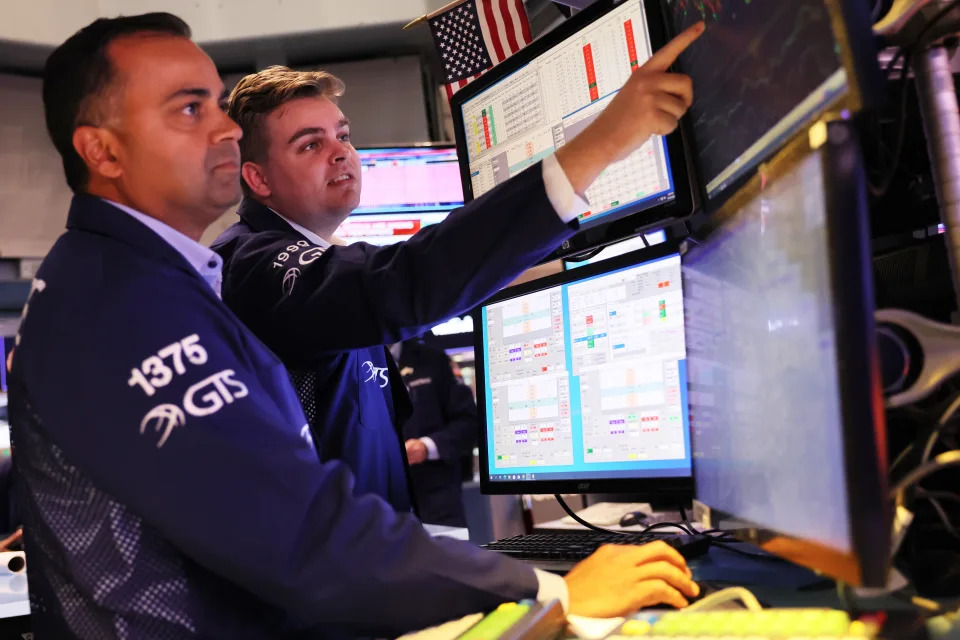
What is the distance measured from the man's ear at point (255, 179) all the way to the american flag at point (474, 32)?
2.45ft

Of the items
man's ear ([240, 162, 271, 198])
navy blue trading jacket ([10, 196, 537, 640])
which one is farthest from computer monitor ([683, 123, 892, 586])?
man's ear ([240, 162, 271, 198])

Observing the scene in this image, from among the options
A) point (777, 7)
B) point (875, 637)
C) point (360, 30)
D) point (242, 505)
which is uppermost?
point (360, 30)

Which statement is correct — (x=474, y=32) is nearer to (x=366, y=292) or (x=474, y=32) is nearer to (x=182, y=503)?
(x=366, y=292)

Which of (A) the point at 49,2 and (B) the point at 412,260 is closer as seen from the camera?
(B) the point at 412,260

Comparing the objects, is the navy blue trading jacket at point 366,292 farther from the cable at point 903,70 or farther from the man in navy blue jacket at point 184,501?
the cable at point 903,70

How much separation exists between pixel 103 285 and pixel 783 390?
2.35ft

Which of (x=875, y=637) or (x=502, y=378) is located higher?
(x=502, y=378)

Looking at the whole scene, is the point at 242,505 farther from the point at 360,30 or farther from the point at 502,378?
the point at 360,30

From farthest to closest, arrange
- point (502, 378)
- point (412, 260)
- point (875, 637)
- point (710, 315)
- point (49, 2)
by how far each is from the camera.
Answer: point (49, 2) → point (502, 378) → point (412, 260) → point (710, 315) → point (875, 637)

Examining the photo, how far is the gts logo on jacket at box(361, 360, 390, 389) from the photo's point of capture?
1644mm

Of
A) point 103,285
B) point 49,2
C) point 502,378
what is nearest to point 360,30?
point 49,2

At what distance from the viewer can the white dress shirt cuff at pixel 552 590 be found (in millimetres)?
933

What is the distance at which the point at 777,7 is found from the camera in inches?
34.7

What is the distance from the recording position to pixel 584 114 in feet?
4.76
